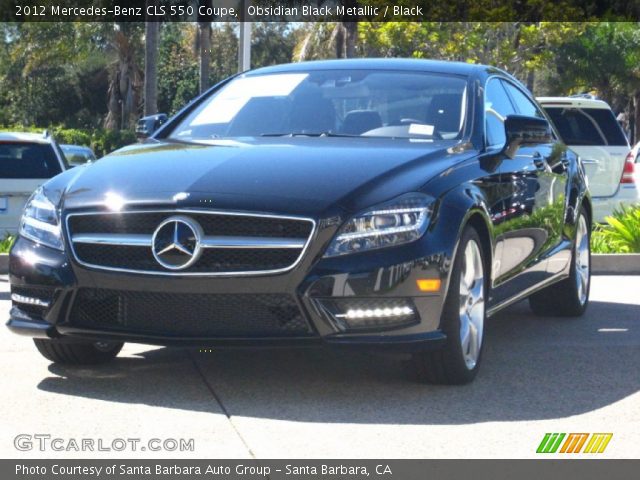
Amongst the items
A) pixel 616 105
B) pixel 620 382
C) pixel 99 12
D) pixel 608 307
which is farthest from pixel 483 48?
pixel 620 382

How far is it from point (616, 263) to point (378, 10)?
3241 centimetres

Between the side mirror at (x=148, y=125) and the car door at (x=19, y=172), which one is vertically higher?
the side mirror at (x=148, y=125)

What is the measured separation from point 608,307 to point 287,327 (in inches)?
186

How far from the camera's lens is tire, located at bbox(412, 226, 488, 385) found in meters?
6.34

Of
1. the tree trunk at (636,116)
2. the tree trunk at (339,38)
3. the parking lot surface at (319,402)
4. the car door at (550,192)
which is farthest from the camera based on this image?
the tree trunk at (636,116)

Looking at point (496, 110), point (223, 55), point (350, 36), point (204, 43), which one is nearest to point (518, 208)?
point (496, 110)

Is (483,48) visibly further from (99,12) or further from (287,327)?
(287,327)

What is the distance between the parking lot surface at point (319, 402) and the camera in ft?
17.7

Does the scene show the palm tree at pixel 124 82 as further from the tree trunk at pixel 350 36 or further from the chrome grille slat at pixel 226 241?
the chrome grille slat at pixel 226 241

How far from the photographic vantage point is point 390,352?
615cm

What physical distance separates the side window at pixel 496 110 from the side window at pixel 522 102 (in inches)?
7.9

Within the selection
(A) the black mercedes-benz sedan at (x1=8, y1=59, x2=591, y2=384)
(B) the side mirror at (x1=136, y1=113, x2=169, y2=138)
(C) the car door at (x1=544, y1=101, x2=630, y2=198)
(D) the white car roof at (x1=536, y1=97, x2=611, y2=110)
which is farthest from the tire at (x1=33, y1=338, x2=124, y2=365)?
(C) the car door at (x1=544, y1=101, x2=630, y2=198)

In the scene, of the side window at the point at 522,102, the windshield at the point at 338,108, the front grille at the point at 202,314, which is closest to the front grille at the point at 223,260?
the front grille at the point at 202,314
